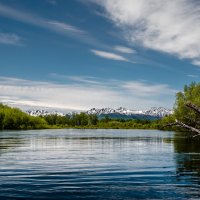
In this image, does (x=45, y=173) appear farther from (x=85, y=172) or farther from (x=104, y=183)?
(x=104, y=183)

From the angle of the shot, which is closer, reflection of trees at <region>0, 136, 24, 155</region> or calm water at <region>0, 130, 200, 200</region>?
Result: calm water at <region>0, 130, 200, 200</region>

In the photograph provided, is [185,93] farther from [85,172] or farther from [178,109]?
[85,172]

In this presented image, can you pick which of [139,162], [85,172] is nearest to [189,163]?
[139,162]

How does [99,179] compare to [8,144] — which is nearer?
[99,179]

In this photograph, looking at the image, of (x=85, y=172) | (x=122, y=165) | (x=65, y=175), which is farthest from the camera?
(x=122, y=165)

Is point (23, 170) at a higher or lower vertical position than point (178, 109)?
lower

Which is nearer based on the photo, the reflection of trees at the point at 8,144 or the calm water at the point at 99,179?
the calm water at the point at 99,179

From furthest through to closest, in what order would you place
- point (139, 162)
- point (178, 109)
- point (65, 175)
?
point (178, 109) < point (139, 162) < point (65, 175)

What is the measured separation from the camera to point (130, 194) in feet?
85.2

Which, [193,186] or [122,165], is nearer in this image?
[193,186]

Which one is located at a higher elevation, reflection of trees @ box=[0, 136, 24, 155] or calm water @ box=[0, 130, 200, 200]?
reflection of trees @ box=[0, 136, 24, 155]

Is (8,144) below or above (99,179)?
above

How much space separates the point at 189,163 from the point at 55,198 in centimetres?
2318

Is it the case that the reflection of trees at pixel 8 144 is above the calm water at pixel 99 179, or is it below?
above
